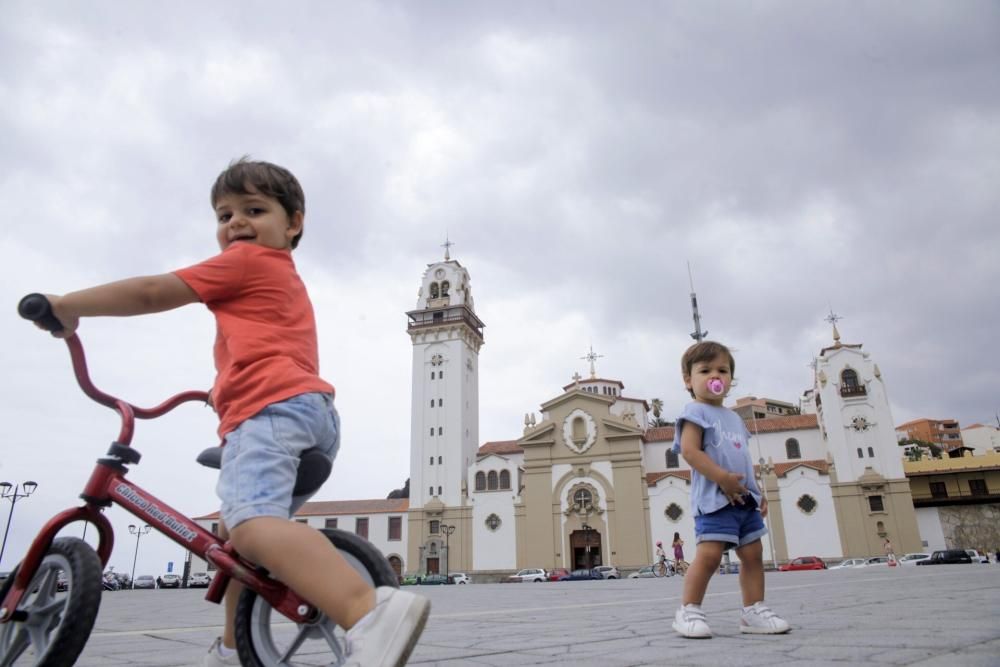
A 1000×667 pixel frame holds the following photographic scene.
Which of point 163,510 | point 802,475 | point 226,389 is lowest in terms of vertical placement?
point 163,510

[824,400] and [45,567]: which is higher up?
[824,400]

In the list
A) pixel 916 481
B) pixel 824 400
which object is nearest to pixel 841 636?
pixel 824 400

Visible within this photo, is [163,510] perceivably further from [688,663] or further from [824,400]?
[824,400]

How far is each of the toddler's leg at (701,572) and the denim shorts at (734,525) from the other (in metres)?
0.05

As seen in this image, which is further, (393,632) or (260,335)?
(260,335)

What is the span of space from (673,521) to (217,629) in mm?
39321

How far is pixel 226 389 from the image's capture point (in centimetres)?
185

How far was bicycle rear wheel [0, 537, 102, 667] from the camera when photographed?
6.07ft

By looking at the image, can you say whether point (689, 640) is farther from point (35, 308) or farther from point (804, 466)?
point (804, 466)

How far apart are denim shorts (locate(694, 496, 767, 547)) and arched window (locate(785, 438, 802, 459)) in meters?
44.8

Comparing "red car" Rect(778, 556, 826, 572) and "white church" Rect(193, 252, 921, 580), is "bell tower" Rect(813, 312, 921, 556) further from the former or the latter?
"red car" Rect(778, 556, 826, 572)

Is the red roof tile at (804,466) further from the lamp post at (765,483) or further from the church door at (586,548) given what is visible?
the church door at (586,548)

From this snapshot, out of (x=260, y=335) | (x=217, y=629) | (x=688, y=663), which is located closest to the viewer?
(x=260, y=335)

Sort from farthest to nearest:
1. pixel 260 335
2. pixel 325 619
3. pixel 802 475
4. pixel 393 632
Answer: pixel 802 475, pixel 260 335, pixel 325 619, pixel 393 632
